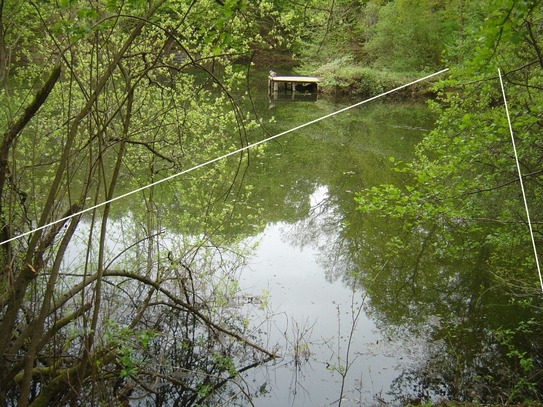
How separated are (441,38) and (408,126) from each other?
8181mm

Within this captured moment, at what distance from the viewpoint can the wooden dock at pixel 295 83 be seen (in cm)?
2106

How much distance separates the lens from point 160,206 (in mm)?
5480

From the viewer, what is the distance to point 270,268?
654 cm

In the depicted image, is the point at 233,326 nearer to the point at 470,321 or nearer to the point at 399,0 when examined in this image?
the point at 470,321

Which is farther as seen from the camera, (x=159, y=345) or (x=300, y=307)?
(x=300, y=307)

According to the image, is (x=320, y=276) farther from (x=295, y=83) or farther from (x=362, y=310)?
(x=295, y=83)

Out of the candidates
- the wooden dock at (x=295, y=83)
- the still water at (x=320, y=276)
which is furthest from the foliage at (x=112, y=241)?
the wooden dock at (x=295, y=83)

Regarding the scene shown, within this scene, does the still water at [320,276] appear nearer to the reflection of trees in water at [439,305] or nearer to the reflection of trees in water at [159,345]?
the reflection of trees in water at [439,305]

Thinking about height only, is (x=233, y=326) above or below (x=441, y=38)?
below

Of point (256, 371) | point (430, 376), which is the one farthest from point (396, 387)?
point (256, 371)

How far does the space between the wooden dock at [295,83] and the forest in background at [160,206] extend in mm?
13576

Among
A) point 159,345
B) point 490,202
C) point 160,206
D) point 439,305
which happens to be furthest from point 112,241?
point 490,202

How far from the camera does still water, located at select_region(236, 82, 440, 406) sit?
4.46 metres

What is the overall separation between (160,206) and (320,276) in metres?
1.99
